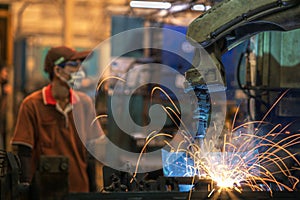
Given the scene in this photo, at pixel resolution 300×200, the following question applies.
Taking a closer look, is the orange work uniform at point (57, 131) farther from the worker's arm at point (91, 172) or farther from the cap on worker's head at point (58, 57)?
the cap on worker's head at point (58, 57)

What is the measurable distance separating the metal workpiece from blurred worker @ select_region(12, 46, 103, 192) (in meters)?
1.45

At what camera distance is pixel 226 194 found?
2.04 m

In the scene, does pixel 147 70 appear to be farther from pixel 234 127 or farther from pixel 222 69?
pixel 222 69

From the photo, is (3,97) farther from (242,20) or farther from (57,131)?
(242,20)

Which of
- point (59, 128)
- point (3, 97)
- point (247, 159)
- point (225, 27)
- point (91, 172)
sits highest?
point (225, 27)

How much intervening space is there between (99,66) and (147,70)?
67.2 inches

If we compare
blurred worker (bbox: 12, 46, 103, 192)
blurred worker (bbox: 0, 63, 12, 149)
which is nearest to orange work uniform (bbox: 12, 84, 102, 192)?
blurred worker (bbox: 12, 46, 103, 192)

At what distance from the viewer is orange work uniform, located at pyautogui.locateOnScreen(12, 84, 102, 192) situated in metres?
3.36

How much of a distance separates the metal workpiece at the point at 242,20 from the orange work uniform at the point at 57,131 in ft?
4.74

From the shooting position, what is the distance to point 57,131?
11.2 feet

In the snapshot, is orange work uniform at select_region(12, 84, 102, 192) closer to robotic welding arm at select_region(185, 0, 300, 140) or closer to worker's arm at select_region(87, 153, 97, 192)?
worker's arm at select_region(87, 153, 97, 192)

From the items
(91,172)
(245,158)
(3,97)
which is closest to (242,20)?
(245,158)

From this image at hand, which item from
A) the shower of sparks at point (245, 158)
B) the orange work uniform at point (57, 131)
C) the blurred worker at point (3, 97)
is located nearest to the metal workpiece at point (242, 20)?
Result: the shower of sparks at point (245, 158)

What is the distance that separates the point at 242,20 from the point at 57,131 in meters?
1.71
